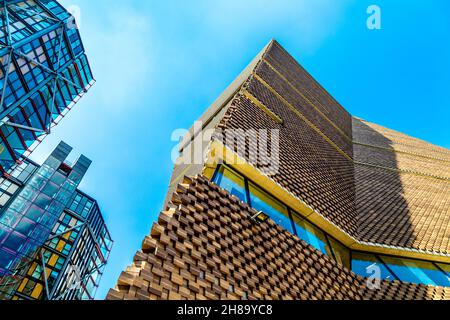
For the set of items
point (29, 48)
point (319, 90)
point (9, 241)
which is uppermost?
point (29, 48)

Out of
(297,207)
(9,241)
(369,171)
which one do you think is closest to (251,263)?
(297,207)

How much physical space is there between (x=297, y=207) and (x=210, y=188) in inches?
80.6

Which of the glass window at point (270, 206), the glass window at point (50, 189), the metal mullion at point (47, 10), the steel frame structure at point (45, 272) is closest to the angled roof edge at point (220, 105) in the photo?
the glass window at point (270, 206)

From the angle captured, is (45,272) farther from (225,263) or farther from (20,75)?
(225,263)

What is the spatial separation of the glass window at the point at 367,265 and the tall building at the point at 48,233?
2376 centimetres

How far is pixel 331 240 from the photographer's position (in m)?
5.37

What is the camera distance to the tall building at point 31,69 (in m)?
15.4

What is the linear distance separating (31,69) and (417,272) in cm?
2168

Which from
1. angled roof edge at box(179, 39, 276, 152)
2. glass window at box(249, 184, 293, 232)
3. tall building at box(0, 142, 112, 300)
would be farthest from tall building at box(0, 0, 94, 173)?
glass window at box(249, 184, 293, 232)

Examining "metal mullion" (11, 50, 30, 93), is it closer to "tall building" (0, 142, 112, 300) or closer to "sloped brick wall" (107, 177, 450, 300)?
"tall building" (0, 142, 112, 300)

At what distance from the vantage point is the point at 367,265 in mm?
5305

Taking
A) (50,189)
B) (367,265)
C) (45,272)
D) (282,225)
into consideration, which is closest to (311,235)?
(282,225)
